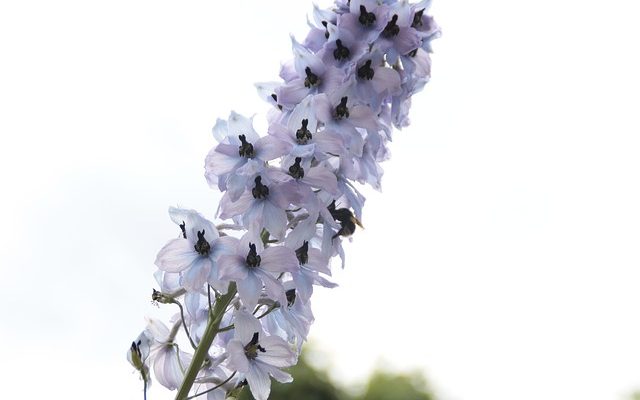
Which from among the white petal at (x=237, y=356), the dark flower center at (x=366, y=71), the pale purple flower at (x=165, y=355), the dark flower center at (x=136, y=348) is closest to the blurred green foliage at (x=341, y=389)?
the pale purple flower at (x=165, y=355)

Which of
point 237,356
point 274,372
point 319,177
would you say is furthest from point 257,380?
point 319,177

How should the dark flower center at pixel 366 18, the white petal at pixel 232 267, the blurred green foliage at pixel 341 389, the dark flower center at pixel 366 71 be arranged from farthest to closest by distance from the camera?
the blurred green foliage at pixel 341 389 → the dark flower center at pixel 366 18 → the dark flower center at pixel 366 71 → the white petal at pixel 232 267

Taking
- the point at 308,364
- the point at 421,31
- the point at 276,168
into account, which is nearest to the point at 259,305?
the point at 276,168

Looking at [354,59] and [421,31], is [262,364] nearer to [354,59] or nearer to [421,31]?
[354,59]

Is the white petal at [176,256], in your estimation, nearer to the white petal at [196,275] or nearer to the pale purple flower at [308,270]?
the white petal at [196,275]

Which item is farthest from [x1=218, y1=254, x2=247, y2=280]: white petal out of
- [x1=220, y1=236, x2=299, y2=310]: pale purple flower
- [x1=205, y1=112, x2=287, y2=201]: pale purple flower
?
[x1=205, y1=112, x2=287, y2=201]: pale purple flower

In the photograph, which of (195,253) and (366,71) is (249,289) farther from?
(366,71)

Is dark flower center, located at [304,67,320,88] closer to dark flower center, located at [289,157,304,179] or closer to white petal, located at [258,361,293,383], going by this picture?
dark flower center, located at [289,157,304,179]

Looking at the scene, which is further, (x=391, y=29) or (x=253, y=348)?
(x=391, y=29)
